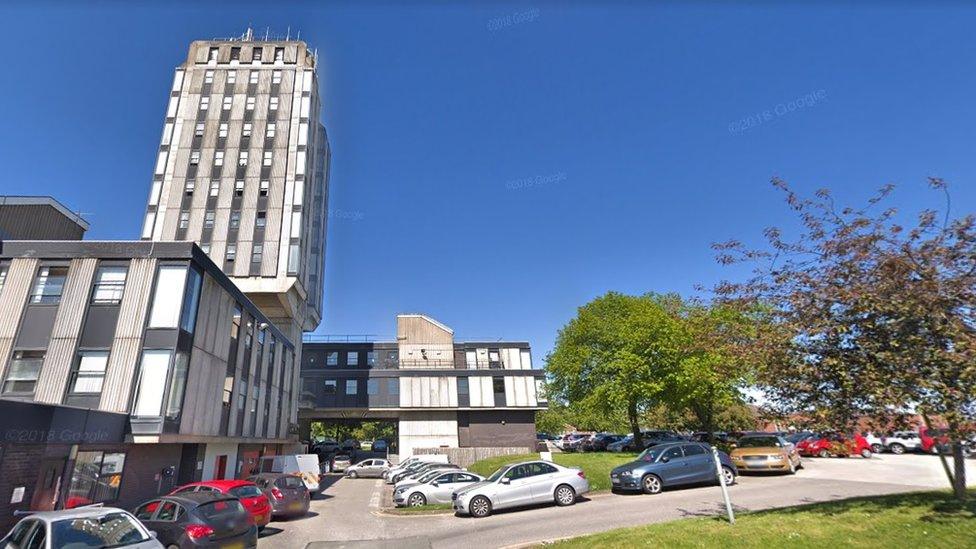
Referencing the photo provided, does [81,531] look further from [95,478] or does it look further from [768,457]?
[768,457]

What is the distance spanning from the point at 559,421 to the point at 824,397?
84.4m

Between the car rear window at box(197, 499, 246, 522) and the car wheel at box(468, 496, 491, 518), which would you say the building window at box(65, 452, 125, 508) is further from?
the car wheel at box(468, 496, 491, 518)

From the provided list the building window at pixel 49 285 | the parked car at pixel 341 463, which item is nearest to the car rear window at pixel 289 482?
the building window at pixel 49 285

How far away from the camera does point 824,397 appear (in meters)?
10.4

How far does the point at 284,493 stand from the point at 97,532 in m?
9.57

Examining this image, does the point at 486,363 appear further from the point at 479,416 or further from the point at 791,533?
the point at 791,533

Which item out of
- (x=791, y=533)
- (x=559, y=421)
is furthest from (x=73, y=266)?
(x=559, y=421)

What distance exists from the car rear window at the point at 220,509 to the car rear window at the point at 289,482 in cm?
633

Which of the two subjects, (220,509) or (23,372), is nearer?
(220,509)

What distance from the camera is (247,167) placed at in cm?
4134

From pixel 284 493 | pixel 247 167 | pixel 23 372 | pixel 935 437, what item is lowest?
pixel 284 493

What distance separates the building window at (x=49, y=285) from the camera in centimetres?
1805

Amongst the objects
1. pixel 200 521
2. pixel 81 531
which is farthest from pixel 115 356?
pixel 81 531

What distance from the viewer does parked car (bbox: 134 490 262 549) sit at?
10188 mm
